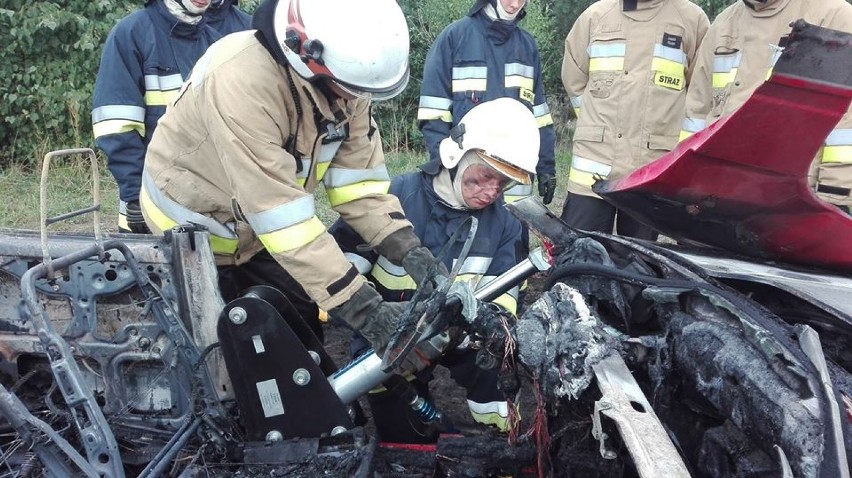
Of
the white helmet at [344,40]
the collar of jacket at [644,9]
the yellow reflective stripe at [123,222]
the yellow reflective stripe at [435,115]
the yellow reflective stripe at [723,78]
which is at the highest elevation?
the white helmet at [344,40]

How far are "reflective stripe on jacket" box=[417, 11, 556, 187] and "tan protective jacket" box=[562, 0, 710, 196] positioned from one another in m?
0.49

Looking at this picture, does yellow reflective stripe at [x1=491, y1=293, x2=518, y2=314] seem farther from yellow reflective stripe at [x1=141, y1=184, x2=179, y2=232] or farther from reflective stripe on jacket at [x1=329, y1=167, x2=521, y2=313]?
yellow reflective stripe at [x1=141, y1=184, x2=179, y2=232]

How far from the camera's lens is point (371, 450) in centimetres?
233

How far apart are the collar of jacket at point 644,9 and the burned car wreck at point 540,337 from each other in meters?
1.97

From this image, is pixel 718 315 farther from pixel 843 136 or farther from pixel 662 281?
pixel 843 136

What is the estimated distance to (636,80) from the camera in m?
4.25

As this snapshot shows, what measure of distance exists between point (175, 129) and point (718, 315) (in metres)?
1.94

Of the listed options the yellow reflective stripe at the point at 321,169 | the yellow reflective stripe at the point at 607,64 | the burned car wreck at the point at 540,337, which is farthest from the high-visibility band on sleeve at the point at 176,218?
the yellow reflective stripe at the point at 607,64

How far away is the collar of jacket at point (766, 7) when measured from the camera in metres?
3.54

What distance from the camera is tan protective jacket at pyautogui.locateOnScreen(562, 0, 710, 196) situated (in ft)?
13.9

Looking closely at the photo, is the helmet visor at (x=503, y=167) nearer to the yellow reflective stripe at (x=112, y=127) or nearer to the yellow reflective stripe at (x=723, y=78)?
the yellow reflective stripe at (x=723, y=78)

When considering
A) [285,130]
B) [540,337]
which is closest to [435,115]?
[285,130]

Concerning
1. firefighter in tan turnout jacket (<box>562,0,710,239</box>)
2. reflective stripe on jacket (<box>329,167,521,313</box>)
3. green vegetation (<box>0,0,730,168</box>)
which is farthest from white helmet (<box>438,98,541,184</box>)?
green vegetation (<box>0,0,730,168</box>)

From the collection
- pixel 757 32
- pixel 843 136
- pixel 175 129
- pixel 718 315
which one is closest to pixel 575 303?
pixel 718 315
